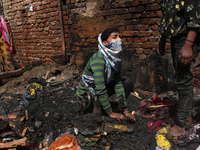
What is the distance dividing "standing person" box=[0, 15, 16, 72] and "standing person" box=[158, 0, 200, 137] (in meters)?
5.09

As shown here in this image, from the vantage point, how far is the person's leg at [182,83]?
6.28ft

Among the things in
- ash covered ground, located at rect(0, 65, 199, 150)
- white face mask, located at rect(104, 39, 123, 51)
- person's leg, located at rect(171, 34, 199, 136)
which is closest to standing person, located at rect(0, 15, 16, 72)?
ash covered ground, located at rect(0, 65, 199, 150)

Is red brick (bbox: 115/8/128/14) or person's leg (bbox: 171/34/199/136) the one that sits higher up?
red brick (bbox: 115/8/128/14)

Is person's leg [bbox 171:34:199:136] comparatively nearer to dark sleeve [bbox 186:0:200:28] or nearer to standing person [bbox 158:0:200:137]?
standing person [bbox 158:0:200:137]

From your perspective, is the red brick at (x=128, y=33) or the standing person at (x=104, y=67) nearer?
the standing person at (x=104, y=67)

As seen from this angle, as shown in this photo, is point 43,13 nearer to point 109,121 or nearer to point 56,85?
point 56,85

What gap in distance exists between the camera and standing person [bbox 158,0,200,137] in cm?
169

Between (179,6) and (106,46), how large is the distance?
1.01m

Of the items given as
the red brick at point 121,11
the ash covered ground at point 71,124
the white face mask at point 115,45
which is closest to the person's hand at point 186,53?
the white face mask at point 115,45

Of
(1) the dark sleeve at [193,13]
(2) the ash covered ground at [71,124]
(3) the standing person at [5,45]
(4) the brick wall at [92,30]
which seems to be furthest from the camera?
(3) the standing person at [5,45]

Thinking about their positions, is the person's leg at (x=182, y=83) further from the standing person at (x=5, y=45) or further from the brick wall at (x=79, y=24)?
the standing person at (x=5, y=45)

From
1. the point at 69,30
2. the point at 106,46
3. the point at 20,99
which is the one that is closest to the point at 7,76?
the point at 20,99

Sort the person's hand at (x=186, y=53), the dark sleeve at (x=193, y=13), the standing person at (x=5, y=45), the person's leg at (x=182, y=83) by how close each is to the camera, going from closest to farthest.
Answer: the dark sleeve at (x=193, y=13) → the person's hand at (x=186, y=53) → the person's leg at (x=182, y=83) → the standing person at (x=5, y=45)

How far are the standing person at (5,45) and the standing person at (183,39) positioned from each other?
16.7 feet
